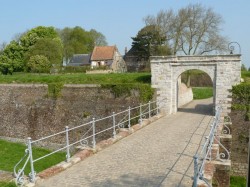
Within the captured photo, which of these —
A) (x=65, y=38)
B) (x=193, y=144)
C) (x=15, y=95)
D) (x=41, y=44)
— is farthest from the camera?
(x=65, y=38)

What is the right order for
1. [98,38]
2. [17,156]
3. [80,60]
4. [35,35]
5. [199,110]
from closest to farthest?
[17,156]
[199,110]
[35,35]
[80,60]
[98,38]

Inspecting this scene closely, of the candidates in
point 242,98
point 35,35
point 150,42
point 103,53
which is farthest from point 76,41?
point 242,98

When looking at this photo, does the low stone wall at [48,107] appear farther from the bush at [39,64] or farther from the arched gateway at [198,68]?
the bush at [39,64]

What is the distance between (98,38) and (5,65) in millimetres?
25943

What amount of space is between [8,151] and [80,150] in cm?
996

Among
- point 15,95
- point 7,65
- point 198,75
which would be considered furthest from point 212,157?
point 7,65

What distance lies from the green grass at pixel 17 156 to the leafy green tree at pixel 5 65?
25540 mm

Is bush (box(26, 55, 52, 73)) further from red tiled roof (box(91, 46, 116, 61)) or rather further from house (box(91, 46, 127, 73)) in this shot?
red tiled roof (box(91, 46, 116, 61))

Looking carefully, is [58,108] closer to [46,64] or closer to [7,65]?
[46,64]

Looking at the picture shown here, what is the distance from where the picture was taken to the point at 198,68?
15.6m

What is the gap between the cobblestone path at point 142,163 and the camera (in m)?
6.16

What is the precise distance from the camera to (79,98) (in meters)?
18.0

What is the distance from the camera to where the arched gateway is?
1502cm

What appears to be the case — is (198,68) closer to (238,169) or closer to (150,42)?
(238,169)
